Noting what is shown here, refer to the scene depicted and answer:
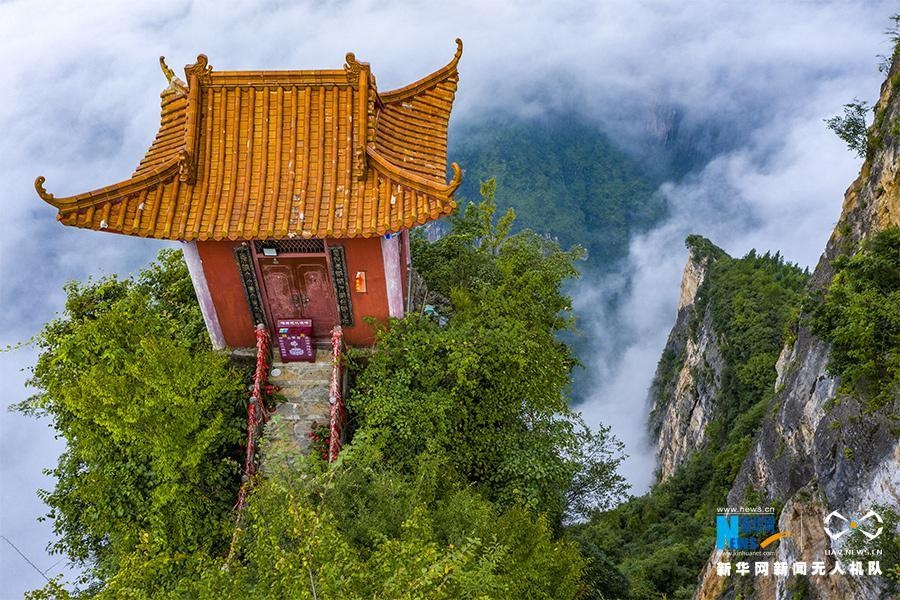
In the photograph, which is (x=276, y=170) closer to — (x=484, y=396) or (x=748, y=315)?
(x=484, y=396)

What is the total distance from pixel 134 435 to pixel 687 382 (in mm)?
61865

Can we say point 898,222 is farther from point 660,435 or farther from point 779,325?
point 660,435

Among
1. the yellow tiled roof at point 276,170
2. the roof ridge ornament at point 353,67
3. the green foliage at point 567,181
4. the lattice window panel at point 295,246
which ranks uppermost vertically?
the green foliage at point 567,181

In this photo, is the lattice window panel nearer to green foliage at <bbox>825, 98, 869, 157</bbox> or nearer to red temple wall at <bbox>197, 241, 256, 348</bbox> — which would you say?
red temple wall at <bbox>197, 241, 256, 348</bbox>

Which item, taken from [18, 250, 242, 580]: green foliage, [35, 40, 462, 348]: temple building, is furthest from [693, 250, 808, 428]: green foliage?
[18, 250, 242, 580]: green foliage

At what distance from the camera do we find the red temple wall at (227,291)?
14.0 m

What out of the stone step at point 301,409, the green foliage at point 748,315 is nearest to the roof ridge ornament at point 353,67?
the stone step at point 301,409

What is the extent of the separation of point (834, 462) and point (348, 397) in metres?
10.3

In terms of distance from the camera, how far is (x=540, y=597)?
10781 mm

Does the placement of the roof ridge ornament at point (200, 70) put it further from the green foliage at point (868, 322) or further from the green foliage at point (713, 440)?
the green foliage at point (713, 440)

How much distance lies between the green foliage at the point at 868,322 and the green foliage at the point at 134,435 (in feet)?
40.7

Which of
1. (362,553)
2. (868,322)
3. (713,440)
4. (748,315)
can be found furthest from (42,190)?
(748,315)

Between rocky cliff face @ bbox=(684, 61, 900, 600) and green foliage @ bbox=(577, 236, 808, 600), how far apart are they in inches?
272

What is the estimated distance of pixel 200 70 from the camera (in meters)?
13.6
